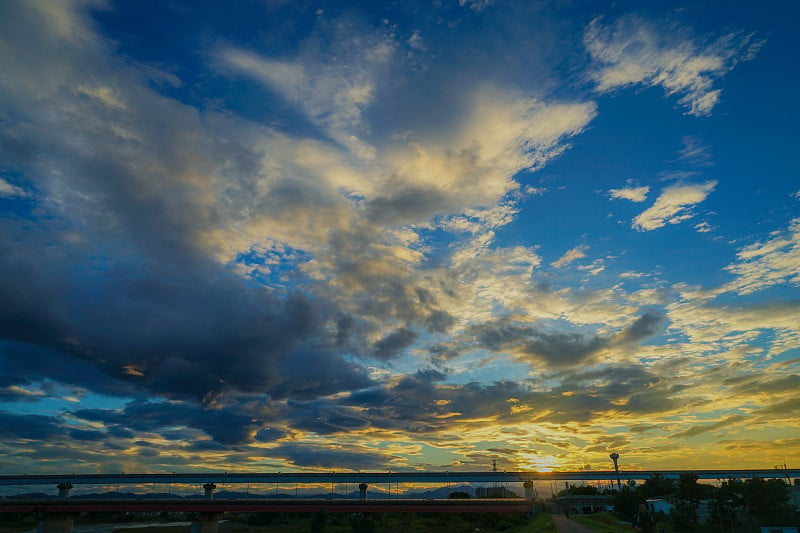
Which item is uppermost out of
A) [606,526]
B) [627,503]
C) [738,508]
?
[738,508]

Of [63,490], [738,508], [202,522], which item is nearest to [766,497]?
[738,508]

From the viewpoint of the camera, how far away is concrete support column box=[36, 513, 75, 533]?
119 metres

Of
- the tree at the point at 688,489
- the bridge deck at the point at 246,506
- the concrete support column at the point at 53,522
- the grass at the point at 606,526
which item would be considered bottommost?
the concrete support column at the point at 53,522

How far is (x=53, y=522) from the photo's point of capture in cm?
11994

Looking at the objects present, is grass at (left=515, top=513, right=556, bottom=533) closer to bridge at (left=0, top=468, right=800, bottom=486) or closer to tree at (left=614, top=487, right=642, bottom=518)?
tree at (left=614, top=487, right=642, bottom=518)

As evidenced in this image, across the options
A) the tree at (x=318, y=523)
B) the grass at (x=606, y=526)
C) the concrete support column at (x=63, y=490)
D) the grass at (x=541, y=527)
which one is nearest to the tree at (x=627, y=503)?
the grass at (x=606, y=526)

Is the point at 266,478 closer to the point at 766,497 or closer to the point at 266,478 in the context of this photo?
the point at 266,478

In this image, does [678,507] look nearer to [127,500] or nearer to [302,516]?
[127,500]

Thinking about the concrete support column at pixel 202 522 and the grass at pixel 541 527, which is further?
the concrete support column at pixel 202 522

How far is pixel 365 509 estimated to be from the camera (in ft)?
365

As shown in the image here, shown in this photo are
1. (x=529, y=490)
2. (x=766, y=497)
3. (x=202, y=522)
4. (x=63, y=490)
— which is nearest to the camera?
(x=766, y=497)

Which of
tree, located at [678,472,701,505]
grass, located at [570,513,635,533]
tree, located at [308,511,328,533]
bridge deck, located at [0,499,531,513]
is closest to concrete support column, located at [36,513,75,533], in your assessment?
bridge deck, located at [0,499,531,513]

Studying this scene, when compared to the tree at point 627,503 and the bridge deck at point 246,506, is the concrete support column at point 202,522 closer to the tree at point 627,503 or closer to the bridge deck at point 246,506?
the bridge deck at point 246,506

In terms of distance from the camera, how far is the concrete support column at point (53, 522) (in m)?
119
